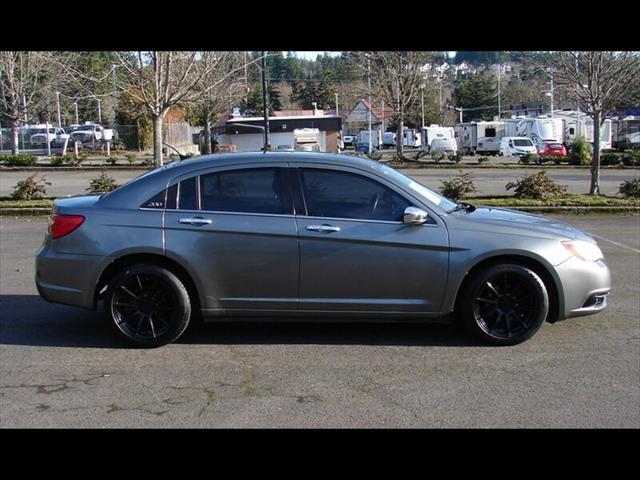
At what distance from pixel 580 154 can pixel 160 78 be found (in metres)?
26.1

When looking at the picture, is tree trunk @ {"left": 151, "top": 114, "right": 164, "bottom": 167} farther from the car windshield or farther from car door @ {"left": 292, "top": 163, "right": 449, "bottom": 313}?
car door @ {"left": 292, "top": 163, "right": 449, "bottom": 313}

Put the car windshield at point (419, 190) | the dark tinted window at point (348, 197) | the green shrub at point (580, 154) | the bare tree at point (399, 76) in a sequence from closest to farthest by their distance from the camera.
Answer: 1. the dark tinted window at point (348, 197)
2. the car windshield at point (419, 190)
3. the bare tree at point (399, 76)
4. the green shrub at point (580, 154)

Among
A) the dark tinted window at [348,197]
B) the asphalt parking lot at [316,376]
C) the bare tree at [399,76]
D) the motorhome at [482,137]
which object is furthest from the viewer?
the motorhome at [482,137]

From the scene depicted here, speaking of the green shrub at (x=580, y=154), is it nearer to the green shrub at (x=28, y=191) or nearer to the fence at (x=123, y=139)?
the fence at (x=123, y=139)

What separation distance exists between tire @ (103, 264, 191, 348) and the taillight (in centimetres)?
60

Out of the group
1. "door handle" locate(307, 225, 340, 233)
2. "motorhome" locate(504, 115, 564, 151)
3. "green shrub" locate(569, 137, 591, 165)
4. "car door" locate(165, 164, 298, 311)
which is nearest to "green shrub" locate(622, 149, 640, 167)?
"green shrub" locate(569, 137, 591, 165)

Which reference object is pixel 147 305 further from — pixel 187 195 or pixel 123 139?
pixel 123 139

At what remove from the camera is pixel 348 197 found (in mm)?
6027

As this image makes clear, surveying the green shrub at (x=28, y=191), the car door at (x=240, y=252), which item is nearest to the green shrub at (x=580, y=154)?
the green shrub at (x=28, y=191)

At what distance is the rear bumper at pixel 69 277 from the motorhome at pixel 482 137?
5074 centimetres

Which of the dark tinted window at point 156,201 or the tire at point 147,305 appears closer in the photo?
the tire at point 147,305

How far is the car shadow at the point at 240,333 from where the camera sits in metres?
6.03

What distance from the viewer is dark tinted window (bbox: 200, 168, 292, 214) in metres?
5.98
